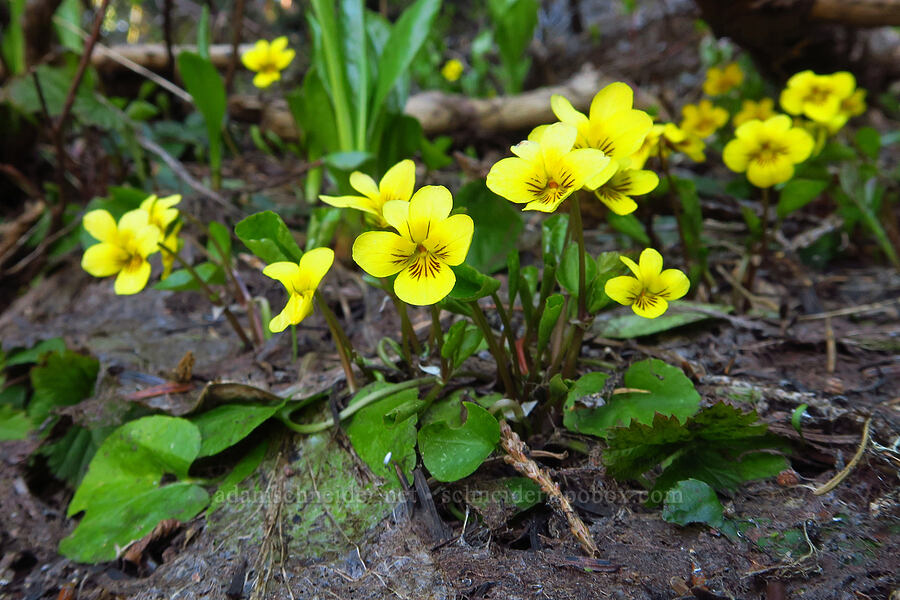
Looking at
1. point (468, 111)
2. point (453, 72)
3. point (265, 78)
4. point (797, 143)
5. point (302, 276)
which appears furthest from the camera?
point (453, 72)

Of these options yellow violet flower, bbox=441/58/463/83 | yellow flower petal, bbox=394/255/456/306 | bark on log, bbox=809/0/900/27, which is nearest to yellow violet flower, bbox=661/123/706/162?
yellow flower petal, bbox=394/255/456/306

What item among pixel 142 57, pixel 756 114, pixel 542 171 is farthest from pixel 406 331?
pixel 142 57

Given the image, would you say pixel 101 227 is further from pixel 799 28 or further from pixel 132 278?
pixel 799 28

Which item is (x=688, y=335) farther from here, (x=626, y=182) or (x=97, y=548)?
(x=97, y=548)

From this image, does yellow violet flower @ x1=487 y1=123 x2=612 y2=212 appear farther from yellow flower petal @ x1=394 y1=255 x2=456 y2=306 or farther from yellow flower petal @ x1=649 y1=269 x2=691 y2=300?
yellow flower petal @ x1=649 y1=269 x2=691 y2=300

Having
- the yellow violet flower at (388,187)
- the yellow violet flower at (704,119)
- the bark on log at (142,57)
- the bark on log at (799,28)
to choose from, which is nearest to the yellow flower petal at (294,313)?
the yellow violet flower at (388,187)

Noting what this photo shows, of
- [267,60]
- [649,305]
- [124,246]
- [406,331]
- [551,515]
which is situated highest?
[267,60]
